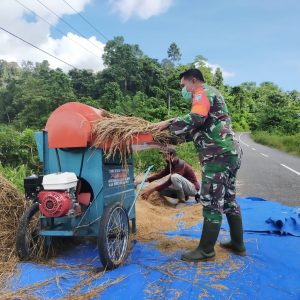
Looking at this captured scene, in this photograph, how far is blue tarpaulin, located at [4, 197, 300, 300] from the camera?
3330 millimetres

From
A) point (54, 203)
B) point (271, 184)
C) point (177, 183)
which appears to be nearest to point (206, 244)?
point (54, 203)

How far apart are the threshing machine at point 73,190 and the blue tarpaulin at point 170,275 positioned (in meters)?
0.26

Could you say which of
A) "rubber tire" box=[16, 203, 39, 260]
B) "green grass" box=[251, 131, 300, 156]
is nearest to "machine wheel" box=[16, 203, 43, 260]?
"rubber tire" box=[16, 203, 39, 260]

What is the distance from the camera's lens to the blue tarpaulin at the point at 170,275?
3.33 metres

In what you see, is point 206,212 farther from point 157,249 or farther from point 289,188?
point 289,188

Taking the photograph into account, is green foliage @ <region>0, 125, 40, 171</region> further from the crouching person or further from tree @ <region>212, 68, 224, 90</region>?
tree @ <region>212, 68, 224, 90</region>

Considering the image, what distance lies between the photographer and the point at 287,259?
4.21 m

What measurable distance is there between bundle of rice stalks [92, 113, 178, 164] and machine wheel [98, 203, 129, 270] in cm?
59

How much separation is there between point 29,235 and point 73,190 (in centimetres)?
68

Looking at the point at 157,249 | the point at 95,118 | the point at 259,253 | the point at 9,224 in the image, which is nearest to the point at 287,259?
the point at 259,253

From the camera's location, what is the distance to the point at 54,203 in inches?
151

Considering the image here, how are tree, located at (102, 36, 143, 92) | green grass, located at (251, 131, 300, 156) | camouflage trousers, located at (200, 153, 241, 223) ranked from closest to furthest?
camouflage trousers, located at (200, 153, 241, 223) < green grass, located at (251, 131, 300, 156) < tree, located at (102, 36, 143, 92)

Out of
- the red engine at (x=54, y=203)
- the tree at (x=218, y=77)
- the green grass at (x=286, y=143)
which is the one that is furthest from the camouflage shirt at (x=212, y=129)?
the tree at (x=218, y=77)

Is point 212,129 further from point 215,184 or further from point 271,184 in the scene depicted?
point 271,184
